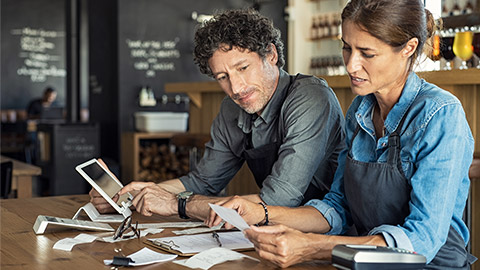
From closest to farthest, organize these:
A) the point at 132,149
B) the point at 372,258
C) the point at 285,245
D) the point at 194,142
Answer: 1. the point at 372,258
2. the point at 285,245
3. the point at 194,142
4. the point at 132,149

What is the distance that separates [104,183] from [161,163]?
15.9 feet

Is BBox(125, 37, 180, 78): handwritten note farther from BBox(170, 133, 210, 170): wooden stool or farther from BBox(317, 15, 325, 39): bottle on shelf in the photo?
BBox(170, 133, 210, 170): wooden stool

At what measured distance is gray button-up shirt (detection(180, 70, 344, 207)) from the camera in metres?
2.14

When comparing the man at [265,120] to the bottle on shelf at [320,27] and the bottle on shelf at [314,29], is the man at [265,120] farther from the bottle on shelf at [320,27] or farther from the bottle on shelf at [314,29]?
the bottle on shelf at [314,29]

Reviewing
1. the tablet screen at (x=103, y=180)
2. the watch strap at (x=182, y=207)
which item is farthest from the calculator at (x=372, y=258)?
the tablet screen at (x=103, y=180)

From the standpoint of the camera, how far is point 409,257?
1360mm

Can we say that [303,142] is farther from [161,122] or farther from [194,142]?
[161,122]

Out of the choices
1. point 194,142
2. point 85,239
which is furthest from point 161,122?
point 85,239

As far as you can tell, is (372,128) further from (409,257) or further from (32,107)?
(32,107)

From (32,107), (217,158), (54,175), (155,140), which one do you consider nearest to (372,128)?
(217,158)

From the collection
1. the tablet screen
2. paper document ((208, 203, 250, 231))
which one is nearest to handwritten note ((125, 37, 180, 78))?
the tablet screen

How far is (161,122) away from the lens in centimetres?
693

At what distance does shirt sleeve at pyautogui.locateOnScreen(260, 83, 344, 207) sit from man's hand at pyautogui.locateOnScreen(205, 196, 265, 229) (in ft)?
0.77

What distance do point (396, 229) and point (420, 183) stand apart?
5.1 inches
